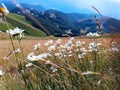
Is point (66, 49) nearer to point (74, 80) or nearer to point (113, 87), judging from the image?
point (74, 80)

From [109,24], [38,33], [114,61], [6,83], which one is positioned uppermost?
[109,24]

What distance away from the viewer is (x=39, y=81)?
5012mm

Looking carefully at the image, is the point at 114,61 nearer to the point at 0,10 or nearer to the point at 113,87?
the point at 113,87

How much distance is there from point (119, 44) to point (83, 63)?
1153 mm

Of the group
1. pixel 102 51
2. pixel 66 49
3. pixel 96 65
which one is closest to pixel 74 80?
pixel 96 65

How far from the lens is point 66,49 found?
700 cm

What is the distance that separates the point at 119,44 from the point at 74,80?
2.06 ft

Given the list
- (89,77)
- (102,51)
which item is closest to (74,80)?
(89,77)

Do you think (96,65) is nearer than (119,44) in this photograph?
No

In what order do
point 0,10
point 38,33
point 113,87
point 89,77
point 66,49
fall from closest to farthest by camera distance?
point 113,87 → point 0,10 → point 89,77 → point 66,49 → point 38,33

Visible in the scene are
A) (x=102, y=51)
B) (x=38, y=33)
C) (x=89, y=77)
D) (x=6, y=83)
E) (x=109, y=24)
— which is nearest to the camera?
(x=109, y=24)

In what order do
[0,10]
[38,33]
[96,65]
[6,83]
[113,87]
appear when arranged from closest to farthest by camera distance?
[113,87] < [0,10] < [96,65] < [6,83] < [38,33]

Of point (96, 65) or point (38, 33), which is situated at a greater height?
point (96, 65)

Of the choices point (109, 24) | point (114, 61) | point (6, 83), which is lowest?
point (6, 83)
